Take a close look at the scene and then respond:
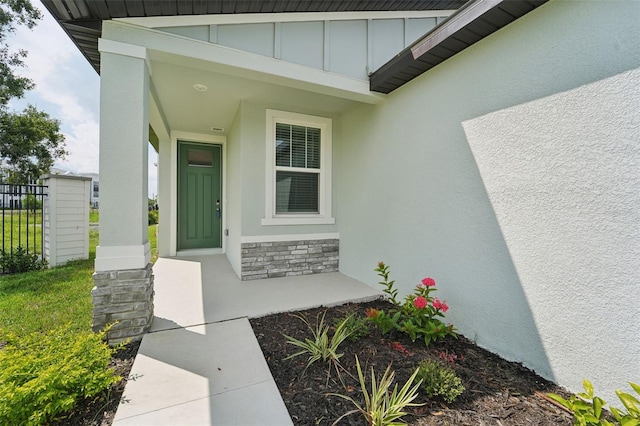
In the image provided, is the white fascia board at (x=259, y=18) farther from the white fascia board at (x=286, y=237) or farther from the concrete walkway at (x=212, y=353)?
the concrete walkway at (x=212, y=353)

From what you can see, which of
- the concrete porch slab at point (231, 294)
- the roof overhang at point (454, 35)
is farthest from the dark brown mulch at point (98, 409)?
the roof overhang at point (454, 35)

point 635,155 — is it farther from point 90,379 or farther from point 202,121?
point 202,121

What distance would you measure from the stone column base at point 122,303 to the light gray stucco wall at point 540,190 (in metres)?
2.97

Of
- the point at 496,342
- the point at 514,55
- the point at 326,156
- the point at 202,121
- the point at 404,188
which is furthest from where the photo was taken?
the point at 202,121

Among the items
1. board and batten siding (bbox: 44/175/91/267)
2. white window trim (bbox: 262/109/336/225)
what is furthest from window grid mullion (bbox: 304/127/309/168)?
board and batten siding (bbox: 44/175/91/267)

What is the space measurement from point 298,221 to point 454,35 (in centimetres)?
327

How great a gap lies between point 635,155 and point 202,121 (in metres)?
5.99

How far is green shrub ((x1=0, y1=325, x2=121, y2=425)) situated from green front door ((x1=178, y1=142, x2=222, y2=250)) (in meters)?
4.73

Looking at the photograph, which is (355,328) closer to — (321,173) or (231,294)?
(231,294)

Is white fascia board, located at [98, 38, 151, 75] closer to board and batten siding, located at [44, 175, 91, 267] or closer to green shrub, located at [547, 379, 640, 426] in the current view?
board and batten siding, located at [44, 175, 91, 267]

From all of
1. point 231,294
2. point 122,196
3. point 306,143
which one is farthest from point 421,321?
point 306,143

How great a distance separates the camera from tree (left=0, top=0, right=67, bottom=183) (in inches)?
396

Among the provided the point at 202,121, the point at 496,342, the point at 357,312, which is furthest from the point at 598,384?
the point at 202,121

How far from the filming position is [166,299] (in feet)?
11.5
